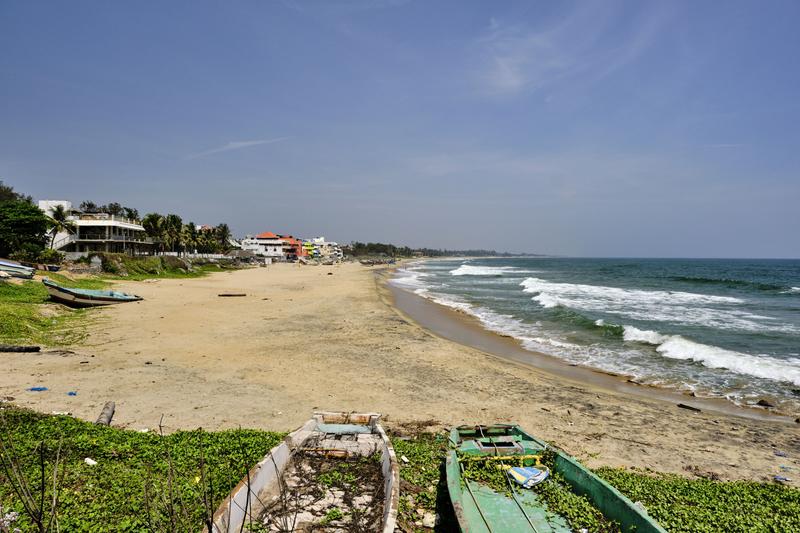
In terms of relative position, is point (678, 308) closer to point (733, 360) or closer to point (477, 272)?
point (733, 360)

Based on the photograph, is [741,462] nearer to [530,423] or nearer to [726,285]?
[530,423]

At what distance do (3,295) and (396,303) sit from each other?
24.1 m

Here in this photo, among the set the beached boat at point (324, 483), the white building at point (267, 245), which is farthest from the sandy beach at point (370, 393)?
the white building at point (267, 245)

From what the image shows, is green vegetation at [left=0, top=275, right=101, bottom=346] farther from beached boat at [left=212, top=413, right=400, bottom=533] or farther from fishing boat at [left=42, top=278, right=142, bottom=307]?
beached boat at [left=212, top=413, right=400, bottom=533]

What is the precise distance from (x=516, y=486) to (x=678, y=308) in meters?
31.8

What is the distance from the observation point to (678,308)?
32.0 meters

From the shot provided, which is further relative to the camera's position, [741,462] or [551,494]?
[741,462]

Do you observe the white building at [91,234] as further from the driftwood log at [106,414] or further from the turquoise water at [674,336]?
the driftwood log at [106,414]

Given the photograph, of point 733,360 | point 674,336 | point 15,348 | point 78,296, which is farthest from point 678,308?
point 78,296

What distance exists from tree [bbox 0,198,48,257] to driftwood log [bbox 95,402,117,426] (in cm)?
3870

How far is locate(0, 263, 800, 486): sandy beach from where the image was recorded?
916 centimetres

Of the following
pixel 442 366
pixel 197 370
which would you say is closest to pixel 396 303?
pixel 442 366

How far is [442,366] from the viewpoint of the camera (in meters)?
15.0

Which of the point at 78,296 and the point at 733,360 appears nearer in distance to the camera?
the point at 733,360
